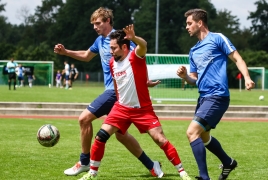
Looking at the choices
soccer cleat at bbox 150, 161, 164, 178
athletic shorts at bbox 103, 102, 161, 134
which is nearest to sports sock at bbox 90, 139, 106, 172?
athletic shorts at bbox 103, 102, 161, 134

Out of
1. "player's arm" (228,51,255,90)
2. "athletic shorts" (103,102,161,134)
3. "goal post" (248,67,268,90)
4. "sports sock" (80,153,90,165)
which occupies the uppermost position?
"player's arm" (228,51,255,90)

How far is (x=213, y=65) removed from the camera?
754 cm

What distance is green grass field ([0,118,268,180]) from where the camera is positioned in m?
8.34

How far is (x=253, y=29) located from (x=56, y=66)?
128 feet

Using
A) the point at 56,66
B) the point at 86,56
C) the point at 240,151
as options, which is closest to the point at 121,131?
the point at 86,56

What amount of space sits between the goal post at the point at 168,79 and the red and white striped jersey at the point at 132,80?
18586 millimetres

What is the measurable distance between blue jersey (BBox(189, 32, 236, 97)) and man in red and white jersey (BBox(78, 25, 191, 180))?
75 cm

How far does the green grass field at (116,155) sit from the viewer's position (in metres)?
8.34

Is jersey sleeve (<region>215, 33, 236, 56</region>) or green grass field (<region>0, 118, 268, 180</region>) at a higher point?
jersey sleeve (<region>215, 33, 236, 56</region>)

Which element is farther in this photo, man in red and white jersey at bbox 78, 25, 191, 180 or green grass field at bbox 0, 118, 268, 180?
green grass field at bbox 0, 118, 268, 180

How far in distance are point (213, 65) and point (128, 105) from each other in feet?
4.02

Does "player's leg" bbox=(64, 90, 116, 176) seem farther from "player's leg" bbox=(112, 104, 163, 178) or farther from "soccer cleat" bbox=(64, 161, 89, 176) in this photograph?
"player's leg" bbox=(112, 104, 163, 178)

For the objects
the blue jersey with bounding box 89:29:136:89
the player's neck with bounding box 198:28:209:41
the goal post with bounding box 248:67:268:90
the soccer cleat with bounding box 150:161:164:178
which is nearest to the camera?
the player's neck with bounding box 198:28:209:41

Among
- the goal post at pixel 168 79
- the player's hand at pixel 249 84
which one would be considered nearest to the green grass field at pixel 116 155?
the player's hand at pixel 249 84
